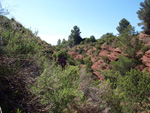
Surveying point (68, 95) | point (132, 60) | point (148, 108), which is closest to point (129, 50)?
point (132, 60)

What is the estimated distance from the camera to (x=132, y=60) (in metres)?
15.3

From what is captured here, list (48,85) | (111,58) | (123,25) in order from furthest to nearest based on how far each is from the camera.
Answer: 1. (123,25)
2. (111,58)
3. (48,85)

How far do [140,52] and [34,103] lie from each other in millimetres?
18919

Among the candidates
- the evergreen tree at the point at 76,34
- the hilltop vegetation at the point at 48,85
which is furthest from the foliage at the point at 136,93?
the evergreen tree at the point at 76,34

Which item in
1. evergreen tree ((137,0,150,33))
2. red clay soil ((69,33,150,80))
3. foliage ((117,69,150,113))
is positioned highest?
evergreen tree ((137,0,150,33))

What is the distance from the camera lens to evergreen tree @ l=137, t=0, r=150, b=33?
856 inches

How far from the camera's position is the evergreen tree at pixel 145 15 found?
21750mm

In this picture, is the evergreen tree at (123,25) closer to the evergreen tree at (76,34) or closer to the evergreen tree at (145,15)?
the evergreen tree at (145,15)

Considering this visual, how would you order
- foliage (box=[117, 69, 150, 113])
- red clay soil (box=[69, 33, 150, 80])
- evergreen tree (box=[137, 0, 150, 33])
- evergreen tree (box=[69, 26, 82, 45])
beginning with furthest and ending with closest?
evergreen tree (box=[69, 26, 82, 45])
evergreen tree (box=[137, 0, 150, 33])
red clay soil (box=[69, 33, 150, 80])
foliage (box=[117, 69, 150, 113])

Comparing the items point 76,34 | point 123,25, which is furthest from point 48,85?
point 76,34

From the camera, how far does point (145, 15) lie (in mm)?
22094

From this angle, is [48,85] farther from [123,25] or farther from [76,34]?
[76,34]

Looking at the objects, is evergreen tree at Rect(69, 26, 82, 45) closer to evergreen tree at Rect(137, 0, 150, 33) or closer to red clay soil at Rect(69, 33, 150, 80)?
red clay soil at Rect(69, 33, 150, 80)

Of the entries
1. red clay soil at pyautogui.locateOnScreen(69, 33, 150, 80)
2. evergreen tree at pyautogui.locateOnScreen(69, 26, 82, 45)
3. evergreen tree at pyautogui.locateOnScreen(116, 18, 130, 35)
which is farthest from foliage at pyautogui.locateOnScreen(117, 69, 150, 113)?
evergreen tree at pyautogui.locateOnScreen(69, 26, 82, 45)
